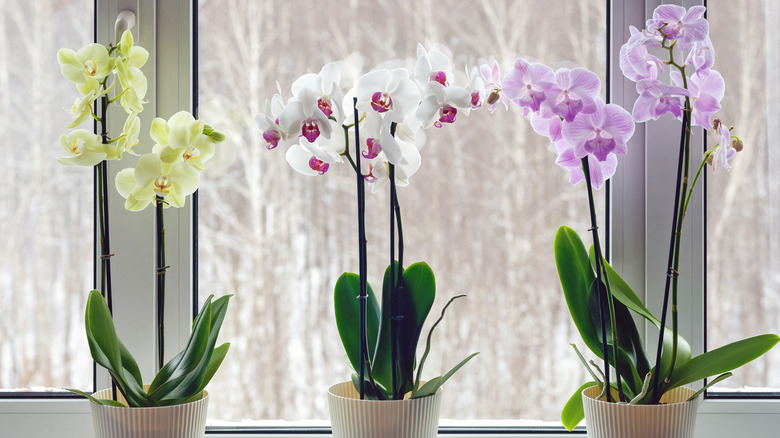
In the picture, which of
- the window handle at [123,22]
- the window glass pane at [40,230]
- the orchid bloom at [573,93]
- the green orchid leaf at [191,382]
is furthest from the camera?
the window glass pane at [40,230]

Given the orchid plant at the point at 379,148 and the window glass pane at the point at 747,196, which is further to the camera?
the window glass pane at the point at 747,196

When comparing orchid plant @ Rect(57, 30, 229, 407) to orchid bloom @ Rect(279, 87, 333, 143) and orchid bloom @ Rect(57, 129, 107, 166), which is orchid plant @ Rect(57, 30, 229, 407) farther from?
orchid bloom @ Rect(279, 87, 333, 143)

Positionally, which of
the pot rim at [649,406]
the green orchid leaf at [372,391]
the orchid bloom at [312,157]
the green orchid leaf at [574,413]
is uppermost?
the orchid bloom at [312,157]

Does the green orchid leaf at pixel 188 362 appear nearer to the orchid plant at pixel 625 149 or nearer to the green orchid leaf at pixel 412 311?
the green orchid leaf at pixel 412 311

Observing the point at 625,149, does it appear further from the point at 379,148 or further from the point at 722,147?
the point at 379,148

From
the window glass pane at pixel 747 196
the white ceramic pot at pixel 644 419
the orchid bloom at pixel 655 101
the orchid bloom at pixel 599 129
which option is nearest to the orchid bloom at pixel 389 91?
the orchid bloom at pixel 599 129

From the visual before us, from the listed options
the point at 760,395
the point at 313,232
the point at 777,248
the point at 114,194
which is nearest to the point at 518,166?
the point at 313,232

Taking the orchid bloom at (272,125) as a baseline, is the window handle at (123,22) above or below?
above

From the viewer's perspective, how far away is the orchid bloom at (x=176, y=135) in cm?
92

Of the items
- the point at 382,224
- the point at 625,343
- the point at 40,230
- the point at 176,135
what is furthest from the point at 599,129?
the point at 40,230

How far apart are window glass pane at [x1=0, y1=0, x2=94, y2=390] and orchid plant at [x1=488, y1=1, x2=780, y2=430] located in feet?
2.78

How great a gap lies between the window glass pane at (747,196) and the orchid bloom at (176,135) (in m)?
0.95

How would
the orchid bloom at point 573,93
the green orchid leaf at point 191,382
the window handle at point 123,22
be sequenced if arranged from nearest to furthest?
the orchid bloom at point 573,93 < the green orchid leaf at point 191,382 < the window handle at point 123,22

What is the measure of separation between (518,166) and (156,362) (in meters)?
0.78
